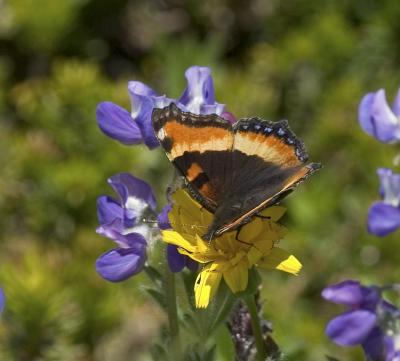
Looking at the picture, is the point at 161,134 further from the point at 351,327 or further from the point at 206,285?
the point at 351,327

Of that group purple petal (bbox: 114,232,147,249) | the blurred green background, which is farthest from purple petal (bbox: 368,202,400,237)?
the blurred green background

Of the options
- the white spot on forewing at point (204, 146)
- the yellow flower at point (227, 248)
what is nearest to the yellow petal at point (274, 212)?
the yellow flower at point (227, 248)

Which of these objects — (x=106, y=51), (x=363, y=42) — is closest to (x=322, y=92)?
(x=363, y=42)

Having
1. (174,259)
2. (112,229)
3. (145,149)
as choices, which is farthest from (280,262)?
(145,149)

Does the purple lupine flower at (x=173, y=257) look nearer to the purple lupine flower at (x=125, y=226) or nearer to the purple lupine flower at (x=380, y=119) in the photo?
the purple lupine flower at (x=125, y=226)

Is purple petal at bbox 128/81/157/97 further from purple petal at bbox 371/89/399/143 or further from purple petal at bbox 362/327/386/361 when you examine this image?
purple petal at bbox 362/327/386/361

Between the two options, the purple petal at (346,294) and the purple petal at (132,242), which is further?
the purple petal at (132,242)
